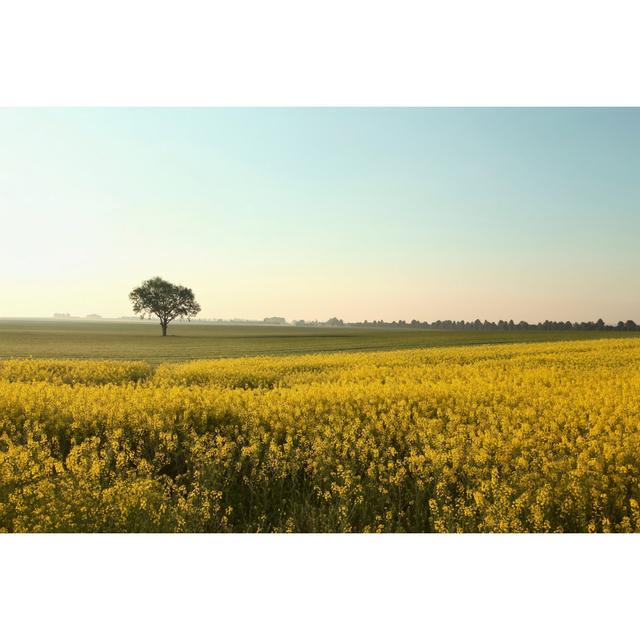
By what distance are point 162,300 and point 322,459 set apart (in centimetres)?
456

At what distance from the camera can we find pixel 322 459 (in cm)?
507

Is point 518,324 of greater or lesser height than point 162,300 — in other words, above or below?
below

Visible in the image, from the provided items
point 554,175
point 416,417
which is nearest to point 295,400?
point 416,417

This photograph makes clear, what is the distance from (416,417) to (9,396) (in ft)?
17.4

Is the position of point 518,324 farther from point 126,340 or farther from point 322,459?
point 126,340

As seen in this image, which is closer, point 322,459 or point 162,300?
point 322,459

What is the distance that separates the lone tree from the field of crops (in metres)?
1.47

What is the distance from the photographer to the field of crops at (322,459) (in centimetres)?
419

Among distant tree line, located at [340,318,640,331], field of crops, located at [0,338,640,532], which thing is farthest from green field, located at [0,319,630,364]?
field of crops, located at [0,338,640,532]

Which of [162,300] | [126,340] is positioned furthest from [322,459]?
[126,340]

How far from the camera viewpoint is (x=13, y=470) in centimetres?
487

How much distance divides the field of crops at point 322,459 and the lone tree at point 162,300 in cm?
147

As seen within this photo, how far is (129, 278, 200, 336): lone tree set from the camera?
26.7 feet

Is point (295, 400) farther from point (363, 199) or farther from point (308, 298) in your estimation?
point (363, 199)
